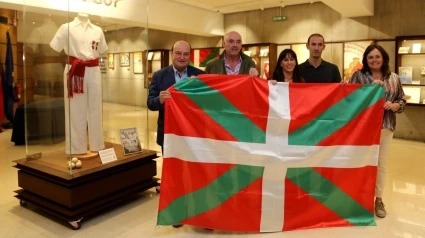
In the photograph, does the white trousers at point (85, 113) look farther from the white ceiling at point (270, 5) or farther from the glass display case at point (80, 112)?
the white ceiling at point (270, 5)

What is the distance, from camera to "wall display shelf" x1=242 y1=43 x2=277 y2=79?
7.82m

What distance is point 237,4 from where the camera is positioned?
7.60 m

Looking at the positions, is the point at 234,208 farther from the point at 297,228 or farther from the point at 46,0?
the point at 46,0

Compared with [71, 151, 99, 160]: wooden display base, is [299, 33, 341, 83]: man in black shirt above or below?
above

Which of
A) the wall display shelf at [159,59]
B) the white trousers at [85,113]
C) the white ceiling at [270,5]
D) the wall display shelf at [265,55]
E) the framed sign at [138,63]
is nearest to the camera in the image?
the white trousers at [85,113]

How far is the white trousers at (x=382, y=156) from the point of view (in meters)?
2.77

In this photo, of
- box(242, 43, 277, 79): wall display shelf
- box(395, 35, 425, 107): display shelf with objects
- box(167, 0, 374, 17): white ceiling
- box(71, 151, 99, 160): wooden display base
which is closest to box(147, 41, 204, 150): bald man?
box(71, 151, 99, 160): wooden display base

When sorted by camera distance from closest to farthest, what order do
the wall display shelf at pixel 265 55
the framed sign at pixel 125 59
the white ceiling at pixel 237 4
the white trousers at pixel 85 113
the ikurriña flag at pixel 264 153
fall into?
1. the ikurriña flag at pixel 264 153
2. the white trousers at pixel 85 113
3. the framed sign at pixel 125 59
4. the white ceiling at pixel 237 4
5. the wall display shelf at pixel 265 55

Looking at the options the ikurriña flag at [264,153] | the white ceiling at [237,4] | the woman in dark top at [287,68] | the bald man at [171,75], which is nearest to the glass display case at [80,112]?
the bald man at [171,75]

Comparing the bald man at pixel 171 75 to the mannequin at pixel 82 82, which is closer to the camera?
the bald man at pixel 171 75

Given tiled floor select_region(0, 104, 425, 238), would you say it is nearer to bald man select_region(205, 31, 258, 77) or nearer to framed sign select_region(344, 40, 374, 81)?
bald man select_region(205, 31, 258, 77)

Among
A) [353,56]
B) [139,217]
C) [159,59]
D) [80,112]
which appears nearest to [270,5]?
[353,56]

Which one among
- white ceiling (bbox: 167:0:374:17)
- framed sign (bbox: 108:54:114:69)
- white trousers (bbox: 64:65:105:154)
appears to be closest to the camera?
white trousers (bbox: 64:65:105:154)

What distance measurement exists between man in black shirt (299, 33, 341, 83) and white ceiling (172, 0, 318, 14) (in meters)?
4.50
